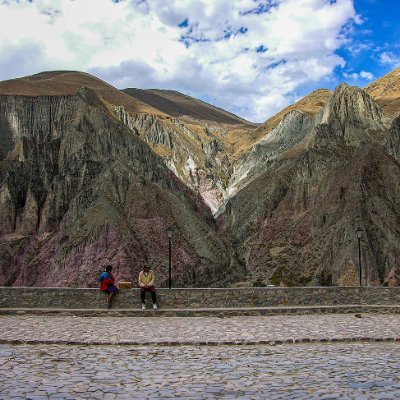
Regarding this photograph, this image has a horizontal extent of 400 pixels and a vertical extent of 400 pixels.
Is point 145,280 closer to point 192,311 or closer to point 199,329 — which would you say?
point 192,311

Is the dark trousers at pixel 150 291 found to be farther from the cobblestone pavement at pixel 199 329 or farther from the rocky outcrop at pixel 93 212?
the rocky outcrop at pixel 93 212

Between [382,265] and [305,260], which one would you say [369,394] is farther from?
[305,260]

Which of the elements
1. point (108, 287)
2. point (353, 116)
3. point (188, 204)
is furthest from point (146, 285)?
point (353, 116)

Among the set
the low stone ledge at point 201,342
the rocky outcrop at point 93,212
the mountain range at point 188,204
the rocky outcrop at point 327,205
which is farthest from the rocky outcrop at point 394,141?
the low stone ledge at point 201,342

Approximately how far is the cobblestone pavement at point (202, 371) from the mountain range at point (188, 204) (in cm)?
5282

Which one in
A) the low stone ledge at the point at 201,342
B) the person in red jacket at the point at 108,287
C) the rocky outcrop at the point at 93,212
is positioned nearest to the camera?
the low stone ledge at the point at 201,342

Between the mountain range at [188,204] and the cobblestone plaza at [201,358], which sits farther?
the mountain range at [188,204]

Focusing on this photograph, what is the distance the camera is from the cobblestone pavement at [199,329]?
1420 centimetres

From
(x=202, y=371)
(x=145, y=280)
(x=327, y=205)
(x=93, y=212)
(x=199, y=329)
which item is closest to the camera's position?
(x=202, y=371)

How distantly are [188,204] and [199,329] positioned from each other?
71621 mm

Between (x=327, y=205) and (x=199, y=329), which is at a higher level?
(x=327, y=205)

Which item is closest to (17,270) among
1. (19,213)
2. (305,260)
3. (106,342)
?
(19,213)

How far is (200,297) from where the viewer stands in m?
21.2

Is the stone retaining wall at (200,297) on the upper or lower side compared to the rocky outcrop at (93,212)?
lower
